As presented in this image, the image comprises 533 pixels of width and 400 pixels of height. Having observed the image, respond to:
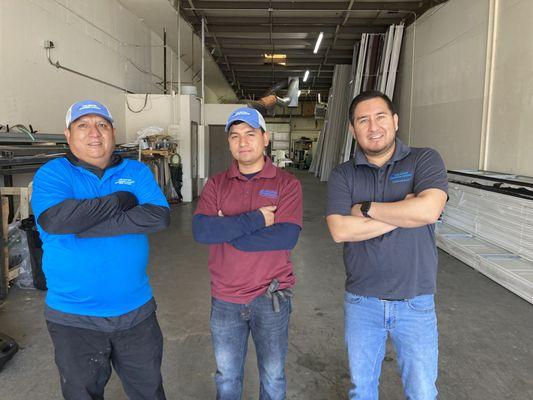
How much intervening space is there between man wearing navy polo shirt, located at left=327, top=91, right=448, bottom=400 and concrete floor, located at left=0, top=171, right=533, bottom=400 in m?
0.80

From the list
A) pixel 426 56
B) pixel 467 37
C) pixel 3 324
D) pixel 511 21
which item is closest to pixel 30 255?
pixel 3 324

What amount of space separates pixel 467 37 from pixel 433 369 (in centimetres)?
565

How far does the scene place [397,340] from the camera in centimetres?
152

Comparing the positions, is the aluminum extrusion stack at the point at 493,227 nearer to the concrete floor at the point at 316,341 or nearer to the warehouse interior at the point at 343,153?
the warehouse interior at the point at 343,153

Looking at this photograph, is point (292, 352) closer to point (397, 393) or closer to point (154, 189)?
point (397, 393)

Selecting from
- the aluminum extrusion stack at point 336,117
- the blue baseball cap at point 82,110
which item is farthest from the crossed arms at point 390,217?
the aluminum extrusion stack at point 336,117

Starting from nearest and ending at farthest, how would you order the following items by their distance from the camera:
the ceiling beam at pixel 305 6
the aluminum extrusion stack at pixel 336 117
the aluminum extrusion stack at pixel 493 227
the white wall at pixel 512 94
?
the aluminum extrusion stack at pixel 493 227, the white wall at pixel 512 94, the ceiling beam at pixel 305 6, the aluminum extrusion stack at pixel 336 117

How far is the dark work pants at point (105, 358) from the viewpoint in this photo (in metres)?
1.49

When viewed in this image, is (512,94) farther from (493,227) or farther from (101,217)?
(101,217)

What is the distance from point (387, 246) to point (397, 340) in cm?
35

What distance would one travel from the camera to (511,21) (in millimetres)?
4734

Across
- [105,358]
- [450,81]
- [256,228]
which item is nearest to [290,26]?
[450,81]

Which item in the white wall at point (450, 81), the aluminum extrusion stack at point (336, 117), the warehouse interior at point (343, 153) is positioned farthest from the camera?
the aluminum extrusion stack at point (336, 117)

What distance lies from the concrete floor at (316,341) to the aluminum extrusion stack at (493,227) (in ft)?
0.54
